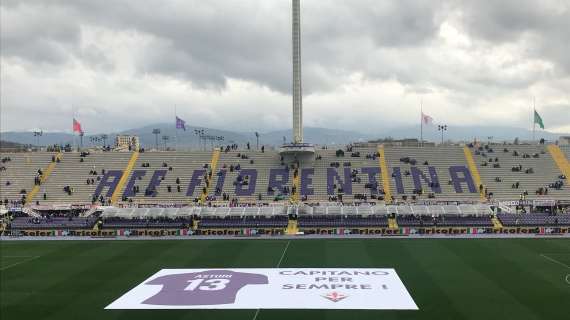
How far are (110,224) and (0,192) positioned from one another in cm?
2614

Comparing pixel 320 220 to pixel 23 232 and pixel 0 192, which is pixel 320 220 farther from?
pixel 0 192

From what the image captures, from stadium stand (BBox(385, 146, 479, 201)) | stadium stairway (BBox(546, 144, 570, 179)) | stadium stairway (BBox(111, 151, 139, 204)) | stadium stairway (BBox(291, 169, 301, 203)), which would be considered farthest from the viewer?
stadium stairway (BBox(546, 144, 570, 179))

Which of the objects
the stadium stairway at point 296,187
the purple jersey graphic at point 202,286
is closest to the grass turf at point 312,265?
the purple jersey graphic at point 202,286

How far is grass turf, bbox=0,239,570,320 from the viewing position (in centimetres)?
2745

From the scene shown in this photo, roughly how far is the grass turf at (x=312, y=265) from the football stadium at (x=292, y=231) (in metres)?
0.18

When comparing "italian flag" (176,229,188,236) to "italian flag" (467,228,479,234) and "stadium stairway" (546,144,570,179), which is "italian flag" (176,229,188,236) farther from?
"stadium stairway" (546,144,570,179)

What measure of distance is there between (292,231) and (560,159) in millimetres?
49049

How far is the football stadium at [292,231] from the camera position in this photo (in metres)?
29.7

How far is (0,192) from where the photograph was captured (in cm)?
7475

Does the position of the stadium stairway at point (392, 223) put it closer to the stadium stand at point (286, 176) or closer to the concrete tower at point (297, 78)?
the stadium stand at point (286, 176)

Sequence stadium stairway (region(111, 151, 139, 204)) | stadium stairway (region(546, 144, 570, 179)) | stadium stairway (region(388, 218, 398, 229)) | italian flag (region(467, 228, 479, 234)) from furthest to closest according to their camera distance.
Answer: stadium stairway (region(546, 144, 570, 179)) → stadium stairway (region(111, 151, 139, 204)) → stadium stairway (region(388, 218, 398, 229)) → italian flag (region(467, 228, 479, 234))

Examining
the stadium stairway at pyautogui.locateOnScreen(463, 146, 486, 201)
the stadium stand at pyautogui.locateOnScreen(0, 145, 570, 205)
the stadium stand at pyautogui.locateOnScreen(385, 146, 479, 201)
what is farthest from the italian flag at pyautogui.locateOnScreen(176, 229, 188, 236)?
the stadium stairway at pyautogui.locateOnScreen(463, 146, 486, 201)

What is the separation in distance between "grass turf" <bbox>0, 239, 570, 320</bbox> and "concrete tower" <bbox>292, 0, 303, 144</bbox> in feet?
116

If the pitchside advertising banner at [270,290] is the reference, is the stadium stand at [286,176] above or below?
above
